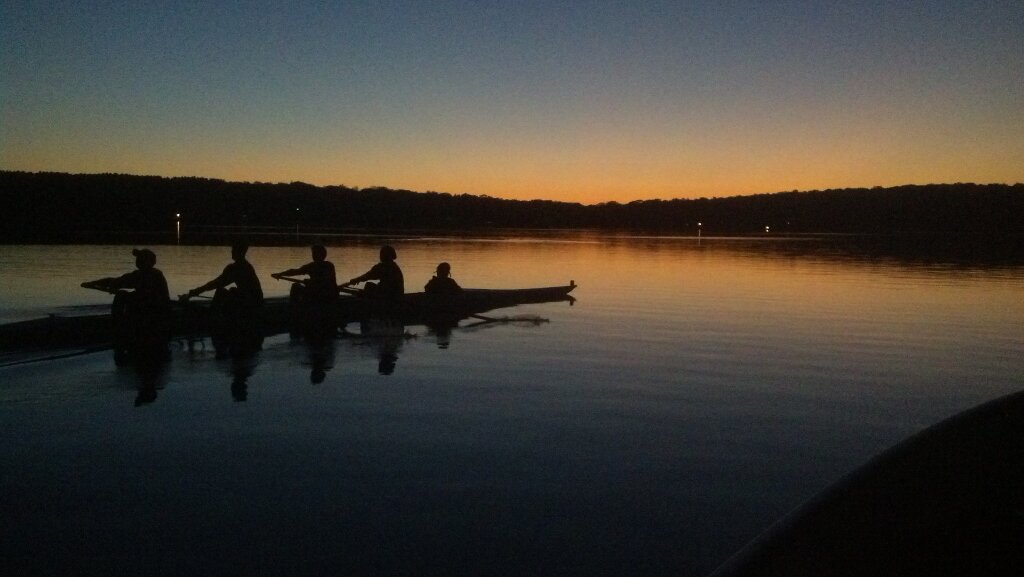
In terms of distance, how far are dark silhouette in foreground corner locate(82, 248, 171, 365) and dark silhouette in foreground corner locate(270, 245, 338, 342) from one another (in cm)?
328

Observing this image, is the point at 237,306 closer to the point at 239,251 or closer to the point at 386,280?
the point at 239,251

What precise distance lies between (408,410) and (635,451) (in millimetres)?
3355

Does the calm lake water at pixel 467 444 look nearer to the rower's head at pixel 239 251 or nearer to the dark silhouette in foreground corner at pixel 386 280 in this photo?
the dark silhouette in foreground corner at pixel 386 280

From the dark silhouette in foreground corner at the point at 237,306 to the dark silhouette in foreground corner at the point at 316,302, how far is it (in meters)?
1.04

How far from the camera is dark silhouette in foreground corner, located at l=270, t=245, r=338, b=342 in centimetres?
1694

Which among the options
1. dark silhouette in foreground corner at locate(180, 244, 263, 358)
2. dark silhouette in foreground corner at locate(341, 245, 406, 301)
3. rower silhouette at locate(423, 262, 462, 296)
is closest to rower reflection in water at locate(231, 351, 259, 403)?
dark silhouette in foreground corner at locate(180, 244, 263, 358)

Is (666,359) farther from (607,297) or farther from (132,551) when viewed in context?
(607,297)

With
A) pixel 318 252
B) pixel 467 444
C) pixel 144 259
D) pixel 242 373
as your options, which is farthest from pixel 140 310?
pixel 467 444

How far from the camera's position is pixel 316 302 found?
17.5 metres

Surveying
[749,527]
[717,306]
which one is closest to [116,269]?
[717,306]

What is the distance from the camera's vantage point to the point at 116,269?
112 ft

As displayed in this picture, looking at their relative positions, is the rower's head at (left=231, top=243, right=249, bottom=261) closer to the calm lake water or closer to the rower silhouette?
the calm lake water

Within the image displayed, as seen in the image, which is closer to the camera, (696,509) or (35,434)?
(696,509)

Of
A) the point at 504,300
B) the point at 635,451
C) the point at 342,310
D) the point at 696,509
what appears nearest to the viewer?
the point at 696,509
